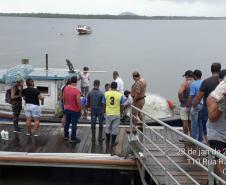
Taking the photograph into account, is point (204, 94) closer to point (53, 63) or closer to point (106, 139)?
point (106, 139)

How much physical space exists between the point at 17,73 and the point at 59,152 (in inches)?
215

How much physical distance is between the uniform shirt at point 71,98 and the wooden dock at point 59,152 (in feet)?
3.20

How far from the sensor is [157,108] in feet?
57.8

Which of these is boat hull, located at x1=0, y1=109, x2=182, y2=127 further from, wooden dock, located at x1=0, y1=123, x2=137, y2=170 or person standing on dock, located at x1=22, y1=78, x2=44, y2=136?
person standing on dock, located at x1=22, y1=78, x2=44, y2=136

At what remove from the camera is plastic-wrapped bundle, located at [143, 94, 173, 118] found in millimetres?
17464

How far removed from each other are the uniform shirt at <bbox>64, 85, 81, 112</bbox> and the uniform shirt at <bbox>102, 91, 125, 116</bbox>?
742 millimetres

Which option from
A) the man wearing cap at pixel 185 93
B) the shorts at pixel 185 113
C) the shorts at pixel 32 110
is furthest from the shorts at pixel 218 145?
the shorts at pixel 32 110

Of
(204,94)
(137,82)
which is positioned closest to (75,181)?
(137,82)

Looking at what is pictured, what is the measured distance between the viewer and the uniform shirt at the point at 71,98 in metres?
10.9

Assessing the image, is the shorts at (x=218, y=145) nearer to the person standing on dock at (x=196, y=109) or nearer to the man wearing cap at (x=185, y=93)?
the person standing on dock at (x=196, y=109)

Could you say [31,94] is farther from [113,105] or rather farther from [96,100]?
[113,105]

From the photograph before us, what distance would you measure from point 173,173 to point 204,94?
4.87 ft

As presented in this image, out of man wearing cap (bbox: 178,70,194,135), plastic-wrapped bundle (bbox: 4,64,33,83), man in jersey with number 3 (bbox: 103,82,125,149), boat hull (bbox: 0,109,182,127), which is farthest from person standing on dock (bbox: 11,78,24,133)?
man wearing cap (bbox: 178,70,194,135)

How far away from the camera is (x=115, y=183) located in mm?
10977
